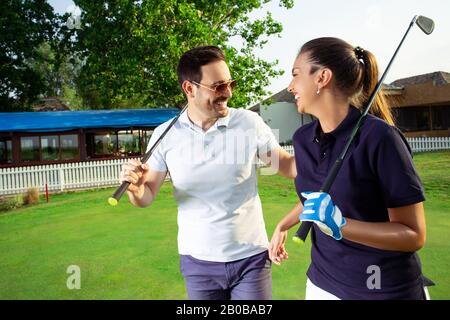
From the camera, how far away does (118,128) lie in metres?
21.7

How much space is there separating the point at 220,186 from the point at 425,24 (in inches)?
→ 72.9

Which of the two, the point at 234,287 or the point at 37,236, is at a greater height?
the point at 234,287

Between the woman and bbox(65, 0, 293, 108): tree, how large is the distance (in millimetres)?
18469

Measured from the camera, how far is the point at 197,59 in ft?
9.18

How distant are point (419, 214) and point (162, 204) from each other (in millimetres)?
10629

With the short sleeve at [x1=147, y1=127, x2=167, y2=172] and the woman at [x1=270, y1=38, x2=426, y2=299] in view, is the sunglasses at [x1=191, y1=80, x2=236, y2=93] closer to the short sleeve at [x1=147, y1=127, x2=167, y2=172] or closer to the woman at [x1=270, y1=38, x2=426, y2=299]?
the short sleeve at [x1=147, y1=127, x2=167, y2=172]

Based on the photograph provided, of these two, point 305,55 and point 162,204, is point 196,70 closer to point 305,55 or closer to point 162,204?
point 305,55

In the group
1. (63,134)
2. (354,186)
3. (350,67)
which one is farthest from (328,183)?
(63,134)

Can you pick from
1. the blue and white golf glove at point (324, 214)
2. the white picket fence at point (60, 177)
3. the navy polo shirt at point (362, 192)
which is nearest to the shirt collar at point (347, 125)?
the navy polo shirt at point (362, 192)

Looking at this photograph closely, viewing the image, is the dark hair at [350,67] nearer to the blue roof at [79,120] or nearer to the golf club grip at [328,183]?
the golf club grip at [328,183]

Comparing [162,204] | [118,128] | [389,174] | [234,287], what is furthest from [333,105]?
[118,128]

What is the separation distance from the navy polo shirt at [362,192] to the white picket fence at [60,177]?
17.1 metres

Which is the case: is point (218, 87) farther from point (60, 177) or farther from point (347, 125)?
point (60, 177)

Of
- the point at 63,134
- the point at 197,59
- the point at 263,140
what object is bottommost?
the point at 63,134
